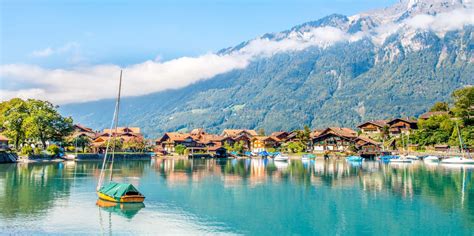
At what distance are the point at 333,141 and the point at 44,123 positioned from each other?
8300 centimetres

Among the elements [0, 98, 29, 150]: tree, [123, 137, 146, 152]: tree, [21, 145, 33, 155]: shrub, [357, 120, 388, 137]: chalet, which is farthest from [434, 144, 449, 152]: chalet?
[0, 98, 29, 150]: tree

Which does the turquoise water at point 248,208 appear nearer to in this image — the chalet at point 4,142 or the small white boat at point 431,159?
the chalet at point 4,142

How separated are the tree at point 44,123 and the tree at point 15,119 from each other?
1.26 metres

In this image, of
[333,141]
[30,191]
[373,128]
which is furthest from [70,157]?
[373,128]

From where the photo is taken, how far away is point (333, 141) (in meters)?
142

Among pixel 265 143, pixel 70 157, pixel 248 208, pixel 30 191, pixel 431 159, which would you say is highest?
pixel 265 143

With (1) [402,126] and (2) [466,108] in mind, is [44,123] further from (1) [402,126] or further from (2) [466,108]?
(1) [402,126]

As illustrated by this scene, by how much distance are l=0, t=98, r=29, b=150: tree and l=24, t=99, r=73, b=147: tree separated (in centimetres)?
126

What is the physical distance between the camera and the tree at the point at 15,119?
94375 millimetres

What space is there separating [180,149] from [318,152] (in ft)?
140

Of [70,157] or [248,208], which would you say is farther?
[70,157]

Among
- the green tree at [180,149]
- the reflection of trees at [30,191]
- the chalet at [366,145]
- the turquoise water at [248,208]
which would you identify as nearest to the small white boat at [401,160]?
the chalet at [366,145]

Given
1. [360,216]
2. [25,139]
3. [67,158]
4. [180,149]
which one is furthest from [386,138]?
[360,216]

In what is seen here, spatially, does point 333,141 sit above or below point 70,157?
above
